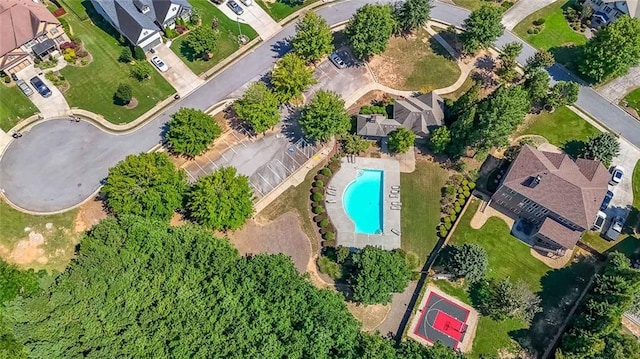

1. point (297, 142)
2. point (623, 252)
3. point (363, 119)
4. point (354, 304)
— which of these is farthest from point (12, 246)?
point (623, 252)

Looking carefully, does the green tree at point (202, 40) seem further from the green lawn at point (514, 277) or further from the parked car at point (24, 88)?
the green lawn at point (514, 277)

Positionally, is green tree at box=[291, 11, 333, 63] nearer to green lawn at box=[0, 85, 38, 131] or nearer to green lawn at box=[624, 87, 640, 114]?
green lawn at box=[0, 85, 38, 131]

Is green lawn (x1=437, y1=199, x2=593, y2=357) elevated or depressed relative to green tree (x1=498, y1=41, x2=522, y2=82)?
depressed

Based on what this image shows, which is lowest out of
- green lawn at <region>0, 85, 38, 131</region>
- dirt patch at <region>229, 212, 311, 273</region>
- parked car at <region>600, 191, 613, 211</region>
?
dirt patch at <region>229, 212, 311, 273</region>

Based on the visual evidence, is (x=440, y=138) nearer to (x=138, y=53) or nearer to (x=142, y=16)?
Answer: (x=138, y=53)

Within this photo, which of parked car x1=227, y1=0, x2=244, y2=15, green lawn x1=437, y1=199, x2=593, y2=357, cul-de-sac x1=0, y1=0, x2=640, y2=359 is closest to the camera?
cul-de-sac x1=0, y1=0, x2=640, y2=359

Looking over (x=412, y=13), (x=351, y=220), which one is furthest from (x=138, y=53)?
(x=412, y=13)

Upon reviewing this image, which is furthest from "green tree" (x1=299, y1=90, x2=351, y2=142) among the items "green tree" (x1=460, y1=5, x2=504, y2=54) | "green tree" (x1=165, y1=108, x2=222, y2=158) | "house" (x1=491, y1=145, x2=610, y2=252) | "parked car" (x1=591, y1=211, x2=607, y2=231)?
"parked car" (x1=591, y1=211, x2=607, y2=231)

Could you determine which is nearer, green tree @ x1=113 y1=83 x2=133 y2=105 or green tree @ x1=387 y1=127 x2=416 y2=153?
green tree @ x1=387 y1=127 x2=416 y2=153
